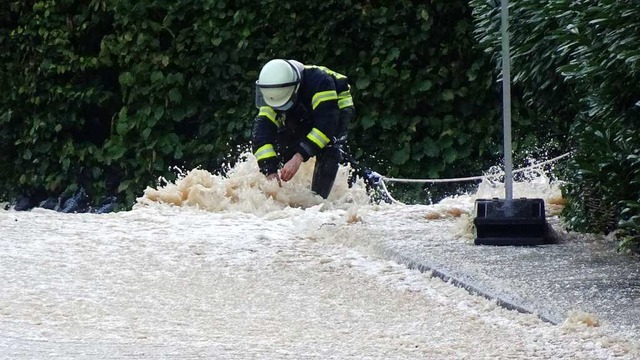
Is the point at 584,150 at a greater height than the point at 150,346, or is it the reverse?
the point at 584,150

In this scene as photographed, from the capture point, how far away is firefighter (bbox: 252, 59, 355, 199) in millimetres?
12008

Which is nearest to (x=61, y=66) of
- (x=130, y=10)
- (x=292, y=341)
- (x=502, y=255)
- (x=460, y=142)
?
(x=130, y=10)

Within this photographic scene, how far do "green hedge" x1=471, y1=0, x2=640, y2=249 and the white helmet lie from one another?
2224 mm

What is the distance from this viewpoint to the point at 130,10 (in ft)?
49.6

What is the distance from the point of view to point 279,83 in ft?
39.1

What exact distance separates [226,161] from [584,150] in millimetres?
6782

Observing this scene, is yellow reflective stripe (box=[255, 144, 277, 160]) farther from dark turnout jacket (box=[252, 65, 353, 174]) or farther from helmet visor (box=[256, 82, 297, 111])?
helmet visor (box=[256, 82, 297, 111])

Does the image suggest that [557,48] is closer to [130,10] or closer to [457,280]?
[457,280]

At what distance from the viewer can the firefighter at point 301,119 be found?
12.0m

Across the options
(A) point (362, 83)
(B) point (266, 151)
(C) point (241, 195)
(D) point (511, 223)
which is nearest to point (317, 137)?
(B) point (266, 151)

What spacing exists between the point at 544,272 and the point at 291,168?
4.54 meters

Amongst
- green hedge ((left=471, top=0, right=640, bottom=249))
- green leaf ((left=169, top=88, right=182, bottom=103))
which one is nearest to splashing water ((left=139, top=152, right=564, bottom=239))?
green hedge ((left=471, top=0, right=640, bottom=249))

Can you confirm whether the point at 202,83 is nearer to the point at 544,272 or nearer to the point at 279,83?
the point at 279,83

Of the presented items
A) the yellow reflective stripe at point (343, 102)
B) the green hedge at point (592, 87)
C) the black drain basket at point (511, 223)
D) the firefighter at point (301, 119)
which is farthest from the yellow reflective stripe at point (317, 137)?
the black drain basket at point (511, 223)
